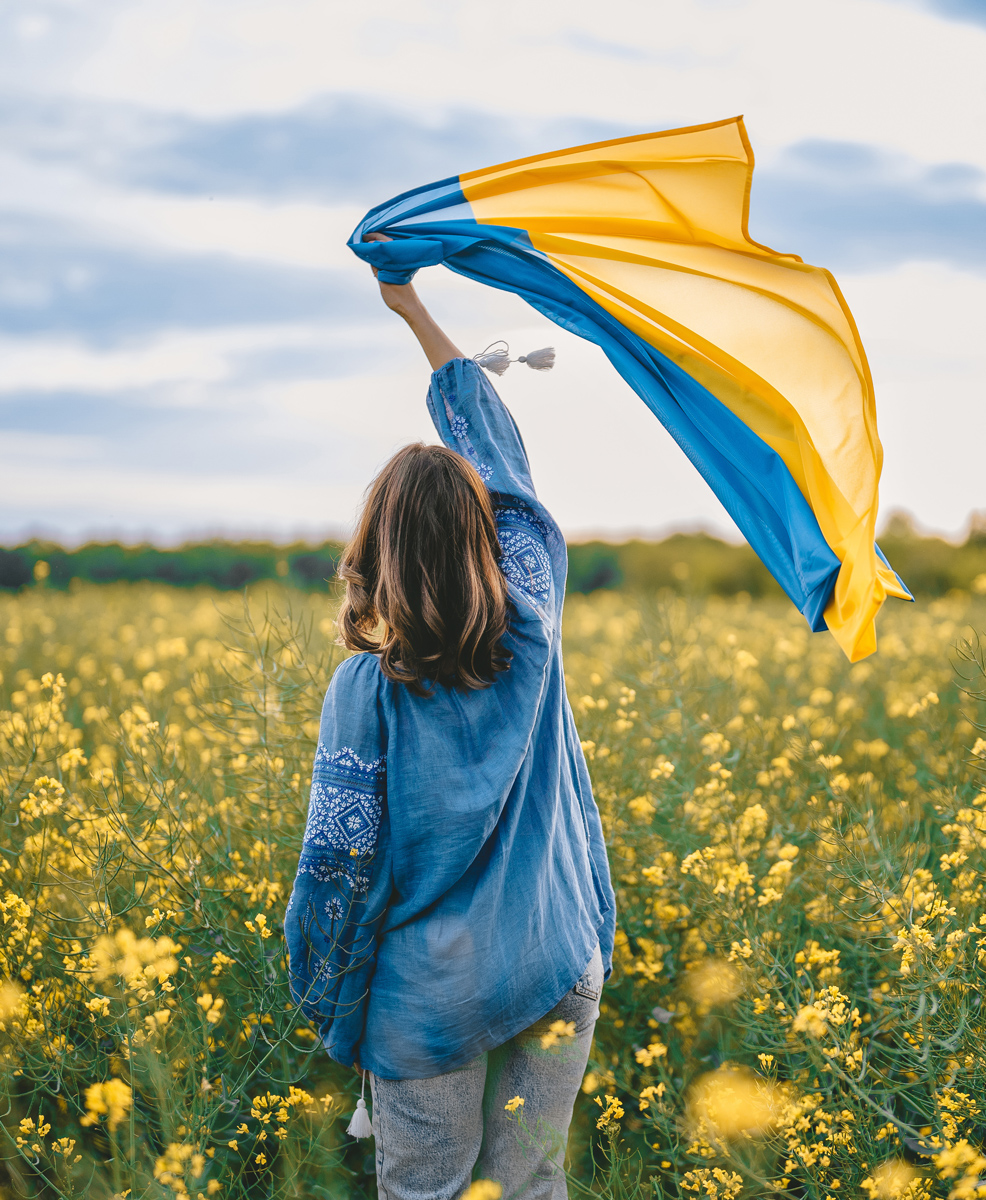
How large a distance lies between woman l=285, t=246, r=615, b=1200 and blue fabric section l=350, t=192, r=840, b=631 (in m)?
0.93

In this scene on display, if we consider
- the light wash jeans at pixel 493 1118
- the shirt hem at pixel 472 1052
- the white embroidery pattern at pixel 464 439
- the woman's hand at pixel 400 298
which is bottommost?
the light wash jeans at pixel 493 1118

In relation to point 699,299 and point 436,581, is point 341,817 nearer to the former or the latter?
point 436,581

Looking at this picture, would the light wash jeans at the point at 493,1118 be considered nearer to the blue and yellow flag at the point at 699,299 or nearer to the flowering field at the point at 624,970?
the flowering field at the point at 624,970

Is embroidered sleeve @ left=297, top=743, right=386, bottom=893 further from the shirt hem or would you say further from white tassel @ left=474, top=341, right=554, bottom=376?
white tassel @ left=474, top=341, right=554, bottom=376

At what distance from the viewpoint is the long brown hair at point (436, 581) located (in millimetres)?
1543

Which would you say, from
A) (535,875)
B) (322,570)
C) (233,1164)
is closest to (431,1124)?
(535,875)

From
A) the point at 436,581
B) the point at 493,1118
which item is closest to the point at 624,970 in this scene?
the point at 493,1118

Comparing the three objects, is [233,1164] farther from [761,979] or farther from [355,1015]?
[761,979]

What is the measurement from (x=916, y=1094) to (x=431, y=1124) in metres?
1.31

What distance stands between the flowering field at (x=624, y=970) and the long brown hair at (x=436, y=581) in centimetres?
82

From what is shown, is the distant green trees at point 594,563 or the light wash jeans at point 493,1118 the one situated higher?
the distant green trees at point 594,563

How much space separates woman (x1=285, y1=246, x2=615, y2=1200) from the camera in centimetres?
157

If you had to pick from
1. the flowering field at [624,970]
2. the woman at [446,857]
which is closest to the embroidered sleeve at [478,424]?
the woman at [446,857]

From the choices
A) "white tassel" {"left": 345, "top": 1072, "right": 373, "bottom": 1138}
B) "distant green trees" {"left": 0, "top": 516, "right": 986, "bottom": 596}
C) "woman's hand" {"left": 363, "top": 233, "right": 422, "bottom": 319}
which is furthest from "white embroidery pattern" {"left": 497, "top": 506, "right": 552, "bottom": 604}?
"distant green trees" {"left": 0, "top": 516, "right": 986, "bottom": 596}
